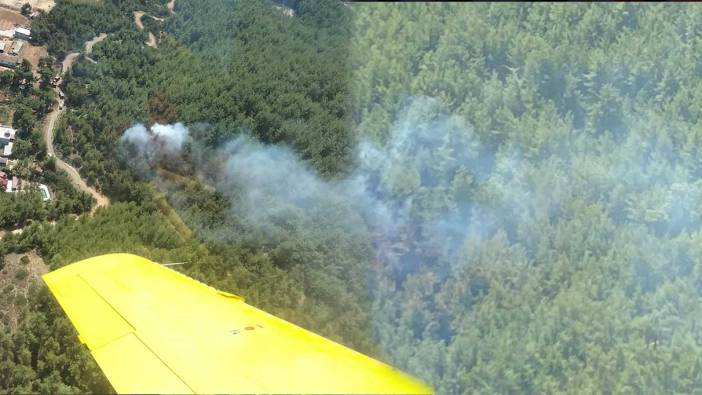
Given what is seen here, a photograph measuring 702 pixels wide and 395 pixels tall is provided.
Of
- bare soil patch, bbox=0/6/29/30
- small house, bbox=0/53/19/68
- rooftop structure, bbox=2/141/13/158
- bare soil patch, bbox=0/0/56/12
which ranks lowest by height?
rooftop structure, bbox=2/141/13/158

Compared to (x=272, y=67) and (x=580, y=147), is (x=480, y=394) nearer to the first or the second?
(x=580, y=147)

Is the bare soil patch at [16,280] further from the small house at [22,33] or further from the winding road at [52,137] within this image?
the small house at [22,33]

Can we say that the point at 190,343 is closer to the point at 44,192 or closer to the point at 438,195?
the point at 438,195

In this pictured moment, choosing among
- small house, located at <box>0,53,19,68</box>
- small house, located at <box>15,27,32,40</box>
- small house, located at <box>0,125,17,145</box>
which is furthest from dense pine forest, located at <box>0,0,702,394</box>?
small house, located at <box>15,27,32,40</box>

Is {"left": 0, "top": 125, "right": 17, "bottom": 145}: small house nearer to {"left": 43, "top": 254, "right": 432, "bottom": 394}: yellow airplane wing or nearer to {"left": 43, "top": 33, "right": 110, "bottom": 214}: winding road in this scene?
{"left": 43, "top": 33, "right": 110, "bottom": 214}: winding road

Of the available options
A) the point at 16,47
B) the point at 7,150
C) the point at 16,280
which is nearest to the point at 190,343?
the point at 16,280

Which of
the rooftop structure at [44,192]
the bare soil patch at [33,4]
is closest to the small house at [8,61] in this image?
the bare soil patch at [33,4]
